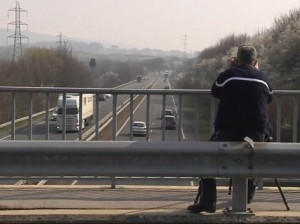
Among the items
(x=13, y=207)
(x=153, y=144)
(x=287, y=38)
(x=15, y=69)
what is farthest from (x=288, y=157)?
(x=15, y=69)

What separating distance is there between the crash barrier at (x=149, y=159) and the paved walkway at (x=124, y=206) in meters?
0.51

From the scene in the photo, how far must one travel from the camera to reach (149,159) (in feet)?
16.0

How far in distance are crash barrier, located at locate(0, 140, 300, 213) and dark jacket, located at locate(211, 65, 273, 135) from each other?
1.22 feet

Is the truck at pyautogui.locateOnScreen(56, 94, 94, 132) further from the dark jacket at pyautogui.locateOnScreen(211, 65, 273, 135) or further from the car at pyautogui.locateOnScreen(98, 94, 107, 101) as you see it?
the dark jacket at pyautogui.locateOnScreen(211, 65, 273, 135)

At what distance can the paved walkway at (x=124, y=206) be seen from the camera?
5.11 metres

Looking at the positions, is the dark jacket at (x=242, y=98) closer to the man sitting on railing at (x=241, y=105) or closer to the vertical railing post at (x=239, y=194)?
the man sitting on railing at (x=241, y=105)

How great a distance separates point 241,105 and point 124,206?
5.39 feet

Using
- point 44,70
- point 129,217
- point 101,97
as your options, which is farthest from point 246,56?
point 44,70

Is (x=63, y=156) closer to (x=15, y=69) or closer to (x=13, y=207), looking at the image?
(x=13, y=207)

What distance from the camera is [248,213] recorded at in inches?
203

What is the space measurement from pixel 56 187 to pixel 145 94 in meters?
1.70

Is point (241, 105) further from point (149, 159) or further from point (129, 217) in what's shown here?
point (129, 217)

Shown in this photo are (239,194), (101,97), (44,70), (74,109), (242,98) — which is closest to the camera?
(239,194)

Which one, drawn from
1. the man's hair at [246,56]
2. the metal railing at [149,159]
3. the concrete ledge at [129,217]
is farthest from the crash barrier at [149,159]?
the man's hair at [246,56]
